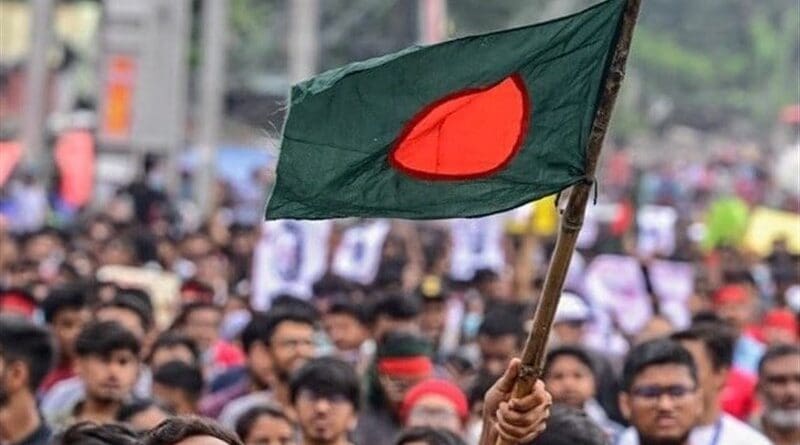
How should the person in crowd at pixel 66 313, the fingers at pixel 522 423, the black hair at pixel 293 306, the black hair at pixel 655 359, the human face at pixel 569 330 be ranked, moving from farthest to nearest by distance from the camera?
1. the human face at pixel 569 330
2. the person in crowd at pixel 66 313
3. the black hair at pixel 293 306
4. the black hair at pixel 655 359
5. the fingers at pixel 522 423

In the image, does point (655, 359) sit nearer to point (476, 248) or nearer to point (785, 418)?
point (785, 418)

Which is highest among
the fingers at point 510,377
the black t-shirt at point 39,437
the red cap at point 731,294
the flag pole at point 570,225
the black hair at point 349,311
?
the flag pole at point 570,225

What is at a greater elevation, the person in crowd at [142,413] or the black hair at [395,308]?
the black hair at [395,308]

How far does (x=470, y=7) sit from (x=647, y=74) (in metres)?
31.5

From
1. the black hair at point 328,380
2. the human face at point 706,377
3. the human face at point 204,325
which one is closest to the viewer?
the human face at point 706,377

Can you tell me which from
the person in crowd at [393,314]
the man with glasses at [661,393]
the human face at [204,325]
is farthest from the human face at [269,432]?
the human face at [204,325]

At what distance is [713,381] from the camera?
25.6ft

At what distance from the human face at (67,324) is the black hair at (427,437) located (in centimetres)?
308

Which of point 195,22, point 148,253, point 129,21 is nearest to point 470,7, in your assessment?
point 195,22

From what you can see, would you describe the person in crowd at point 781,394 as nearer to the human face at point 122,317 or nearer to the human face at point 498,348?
the human face at point 498,348

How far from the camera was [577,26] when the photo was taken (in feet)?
15.2

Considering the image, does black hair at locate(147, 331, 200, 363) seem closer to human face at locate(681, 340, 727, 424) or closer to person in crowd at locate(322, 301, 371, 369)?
person in crowd at locate(322, 301, 371, 369)

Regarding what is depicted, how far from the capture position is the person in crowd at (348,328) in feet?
34.6

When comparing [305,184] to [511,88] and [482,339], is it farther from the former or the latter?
[482,339]
